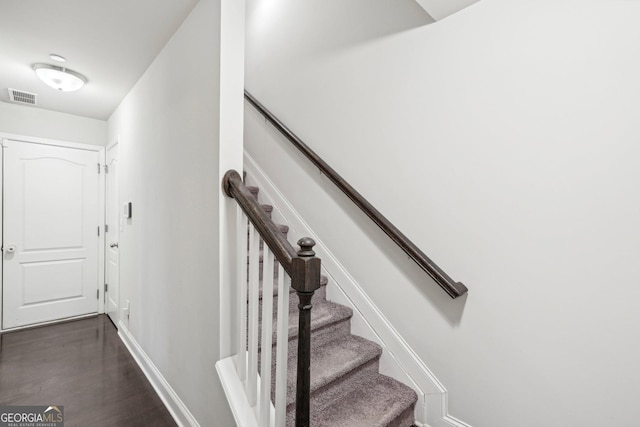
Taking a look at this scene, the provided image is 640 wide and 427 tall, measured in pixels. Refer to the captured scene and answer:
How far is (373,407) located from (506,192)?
1.25 meters

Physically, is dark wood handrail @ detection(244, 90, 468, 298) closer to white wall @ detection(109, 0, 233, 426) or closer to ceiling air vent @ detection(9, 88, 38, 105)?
white wall @ detection(109, 0, 233, 426)

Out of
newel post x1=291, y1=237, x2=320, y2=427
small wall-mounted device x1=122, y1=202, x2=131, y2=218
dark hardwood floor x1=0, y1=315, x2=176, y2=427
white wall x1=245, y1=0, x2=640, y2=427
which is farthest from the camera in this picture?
small wall-mounted device x1=122, y1=202, x2=131, y2=218

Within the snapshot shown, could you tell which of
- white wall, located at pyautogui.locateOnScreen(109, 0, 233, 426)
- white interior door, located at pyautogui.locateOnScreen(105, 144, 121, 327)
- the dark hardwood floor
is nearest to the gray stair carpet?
white wall, located at pyautogui.locateOnScreen(109, 0, 233, 426)

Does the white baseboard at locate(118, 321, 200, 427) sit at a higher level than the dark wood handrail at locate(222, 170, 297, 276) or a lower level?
lower

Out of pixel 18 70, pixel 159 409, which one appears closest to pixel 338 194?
pixel 159 409

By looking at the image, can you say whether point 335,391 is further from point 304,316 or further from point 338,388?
point 304,316

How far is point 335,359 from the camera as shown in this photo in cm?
158

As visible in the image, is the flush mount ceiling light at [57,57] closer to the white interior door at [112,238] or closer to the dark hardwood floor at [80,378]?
the white interior door at [112,238]

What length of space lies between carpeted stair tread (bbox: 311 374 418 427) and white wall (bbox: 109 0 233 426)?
489mm

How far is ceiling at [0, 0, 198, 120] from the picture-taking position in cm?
151

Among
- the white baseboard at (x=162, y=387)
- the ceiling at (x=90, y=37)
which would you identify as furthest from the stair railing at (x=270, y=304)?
the ceiling at (x=90, y=37)

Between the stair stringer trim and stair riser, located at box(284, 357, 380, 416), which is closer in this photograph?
stair riser, located at box(284, 357, 380, 416)

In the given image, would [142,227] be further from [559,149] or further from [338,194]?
[559,149]

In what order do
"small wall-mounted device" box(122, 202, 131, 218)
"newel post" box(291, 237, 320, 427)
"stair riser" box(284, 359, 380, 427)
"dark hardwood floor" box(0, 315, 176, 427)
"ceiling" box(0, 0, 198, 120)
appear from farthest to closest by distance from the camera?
"small wall-mounted device" box(122, 202, 131, 218) → "dark hardwood floor" box(0, 315, 176, 427) → "ceiling" box(0, 0, 198, 120) → "stair riser" box(284, 359, 380, 427) → "newel post" box(291, 237, 320, 427)
